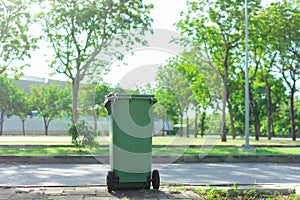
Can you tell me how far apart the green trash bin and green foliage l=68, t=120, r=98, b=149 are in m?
7.95

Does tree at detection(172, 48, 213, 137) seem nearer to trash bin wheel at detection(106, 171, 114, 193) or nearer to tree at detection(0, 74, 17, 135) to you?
trash bin wheel at detection(106, 171, 114, 193)

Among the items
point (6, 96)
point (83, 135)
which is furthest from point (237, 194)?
point (6, 96)

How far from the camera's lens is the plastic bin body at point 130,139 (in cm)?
590

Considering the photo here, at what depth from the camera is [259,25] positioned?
66.8 ft

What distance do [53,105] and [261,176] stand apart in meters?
41.9

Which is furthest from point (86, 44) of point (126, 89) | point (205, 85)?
point (205, 85)

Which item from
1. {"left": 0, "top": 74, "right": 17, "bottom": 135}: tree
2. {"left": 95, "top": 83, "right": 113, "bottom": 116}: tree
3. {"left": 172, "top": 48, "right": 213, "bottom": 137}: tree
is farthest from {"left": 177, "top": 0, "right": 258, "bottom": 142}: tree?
{"left": 0, "top": 74, "right": 17, "bottom": 135}: tree

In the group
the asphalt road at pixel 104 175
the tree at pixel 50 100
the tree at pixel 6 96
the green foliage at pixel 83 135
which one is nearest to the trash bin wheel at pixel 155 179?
the asphalt road at pixel 104 175

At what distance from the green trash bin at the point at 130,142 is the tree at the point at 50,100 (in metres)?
42.2

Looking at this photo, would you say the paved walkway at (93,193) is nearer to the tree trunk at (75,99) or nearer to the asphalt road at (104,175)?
the asphalt road at (104,175)

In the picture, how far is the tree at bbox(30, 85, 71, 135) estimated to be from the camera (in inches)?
1868

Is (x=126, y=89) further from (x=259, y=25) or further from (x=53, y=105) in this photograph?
(x=53, y=105)

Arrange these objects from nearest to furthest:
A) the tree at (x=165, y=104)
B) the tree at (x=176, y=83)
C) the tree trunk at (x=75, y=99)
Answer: the tree at (x=165, y=104), the tree trunk at (x=75, y=99), the tree at (x=176, y=83)

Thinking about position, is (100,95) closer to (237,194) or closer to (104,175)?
(104,175)
